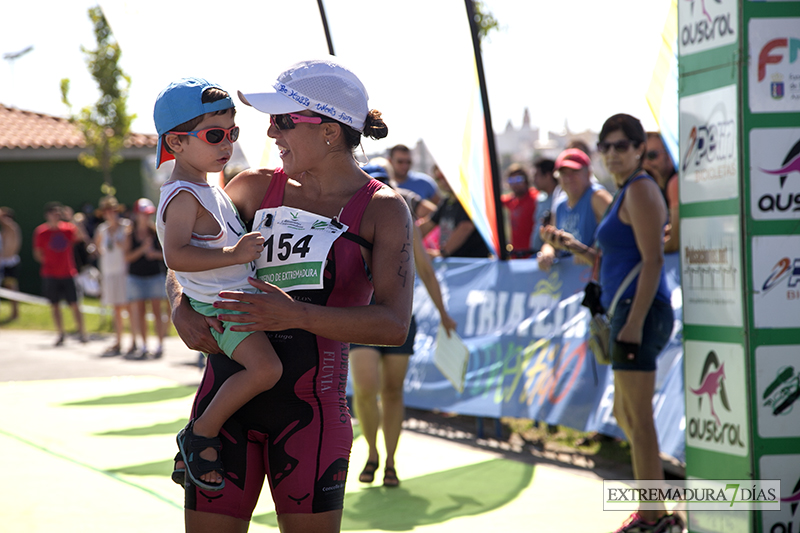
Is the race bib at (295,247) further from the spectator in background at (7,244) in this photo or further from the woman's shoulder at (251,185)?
the spectator in background at (7,244)

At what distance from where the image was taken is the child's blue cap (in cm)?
240

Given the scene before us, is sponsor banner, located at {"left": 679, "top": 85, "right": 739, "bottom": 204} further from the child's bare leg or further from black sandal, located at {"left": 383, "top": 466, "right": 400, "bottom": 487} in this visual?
black sandal, located at {"left": 383, "top": 466, "right": 400, "bottom": 487}

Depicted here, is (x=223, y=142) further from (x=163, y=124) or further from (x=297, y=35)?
(x=297, y=35)

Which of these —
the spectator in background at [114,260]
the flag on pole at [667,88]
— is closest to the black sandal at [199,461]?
the flag on pole at [667,88]

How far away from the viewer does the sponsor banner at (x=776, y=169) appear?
3.54m

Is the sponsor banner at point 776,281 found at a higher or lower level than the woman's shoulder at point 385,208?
lower

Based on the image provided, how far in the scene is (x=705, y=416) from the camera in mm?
3875

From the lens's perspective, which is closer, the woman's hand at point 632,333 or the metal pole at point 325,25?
the woman's hand at point 632,333

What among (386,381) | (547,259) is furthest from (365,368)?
(547,259)

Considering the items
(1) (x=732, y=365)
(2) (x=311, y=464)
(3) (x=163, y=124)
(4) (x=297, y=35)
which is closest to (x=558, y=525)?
(1) (x=732, y=365)

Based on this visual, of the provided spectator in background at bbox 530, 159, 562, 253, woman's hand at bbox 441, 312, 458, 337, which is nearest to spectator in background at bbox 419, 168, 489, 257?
spectator in background at bbox 530, 159, 562, 253

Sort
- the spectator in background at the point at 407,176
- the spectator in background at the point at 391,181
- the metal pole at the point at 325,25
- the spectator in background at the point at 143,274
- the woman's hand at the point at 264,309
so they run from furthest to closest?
the spectator in background at the point at 143,274, the metal pole at the point at 325,25, the spectator in background at the point at 407,176, the spectator in background at the point at 391,181, the woman's hand at the point at 264,309

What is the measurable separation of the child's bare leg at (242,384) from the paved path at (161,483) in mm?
2391

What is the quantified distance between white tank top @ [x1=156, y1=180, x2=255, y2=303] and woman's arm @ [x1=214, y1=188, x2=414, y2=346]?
0.13 m
